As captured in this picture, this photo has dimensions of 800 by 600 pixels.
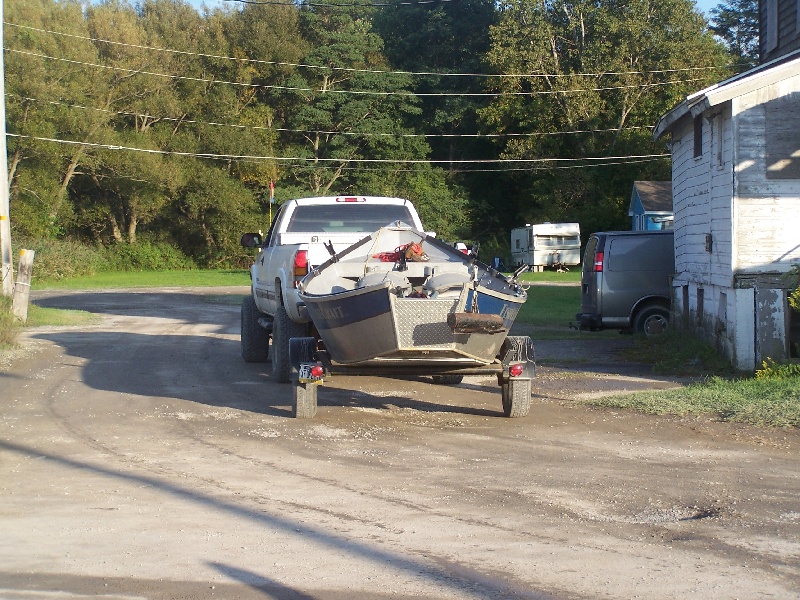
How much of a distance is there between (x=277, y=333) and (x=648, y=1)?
46323 millimetres

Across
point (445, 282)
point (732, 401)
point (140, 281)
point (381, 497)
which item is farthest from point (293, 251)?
point (140, 281)

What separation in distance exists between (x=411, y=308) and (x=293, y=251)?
2883 millimetres

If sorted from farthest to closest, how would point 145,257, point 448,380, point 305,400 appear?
1. point 145,257
2. point 448,380
3. point 305,400

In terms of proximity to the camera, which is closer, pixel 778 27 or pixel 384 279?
pixel 384 279

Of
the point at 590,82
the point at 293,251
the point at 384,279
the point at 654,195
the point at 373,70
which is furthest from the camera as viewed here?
the point at 373,70

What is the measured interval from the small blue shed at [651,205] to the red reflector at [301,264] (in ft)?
103

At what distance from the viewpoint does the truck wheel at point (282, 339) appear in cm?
1179

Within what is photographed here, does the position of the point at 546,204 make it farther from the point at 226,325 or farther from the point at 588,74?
the point at 226,325

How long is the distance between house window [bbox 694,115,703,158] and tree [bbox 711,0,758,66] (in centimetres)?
5968

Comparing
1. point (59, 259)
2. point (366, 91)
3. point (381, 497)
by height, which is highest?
point (366, 91)

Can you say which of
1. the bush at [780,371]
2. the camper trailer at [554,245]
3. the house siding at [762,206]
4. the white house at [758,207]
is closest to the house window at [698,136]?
the white house at [758,207]

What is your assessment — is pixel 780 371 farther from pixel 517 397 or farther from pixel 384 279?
pixel 384 279

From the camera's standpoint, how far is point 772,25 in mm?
19016

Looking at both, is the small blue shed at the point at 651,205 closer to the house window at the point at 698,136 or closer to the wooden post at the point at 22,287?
the house window at the point at 698,136
